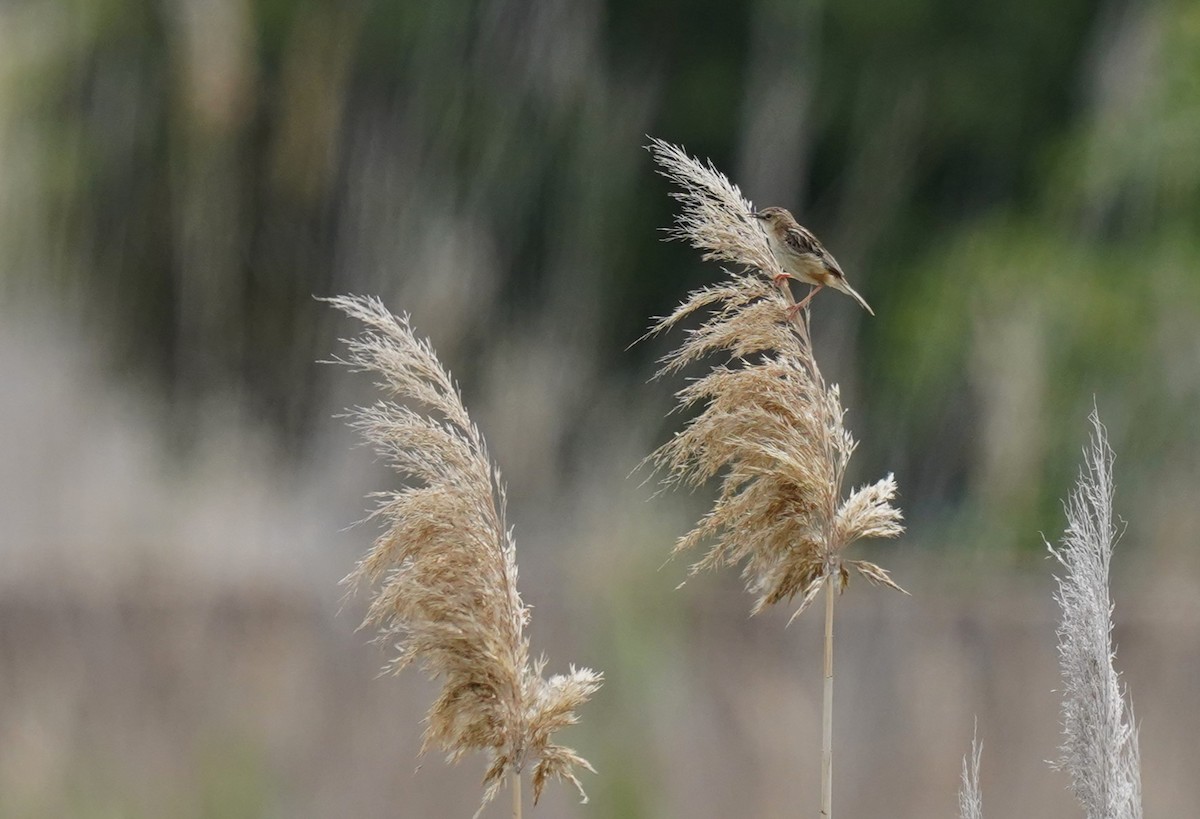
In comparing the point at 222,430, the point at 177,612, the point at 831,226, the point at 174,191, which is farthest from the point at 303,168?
the point at 177,612

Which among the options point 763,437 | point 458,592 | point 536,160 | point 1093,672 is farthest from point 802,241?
point 536,160

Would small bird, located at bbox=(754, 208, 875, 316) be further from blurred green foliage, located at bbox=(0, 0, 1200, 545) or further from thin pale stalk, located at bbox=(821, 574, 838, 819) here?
blurred green foliage, located at bbox=(0, 0, 1200, 545)

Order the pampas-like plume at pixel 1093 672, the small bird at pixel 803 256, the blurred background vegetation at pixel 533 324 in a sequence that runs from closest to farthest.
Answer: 1. the pampas-like plume at pixel 1093 672
2. the small bird at pixel 803 256
3. the blurred background vegetation at pixel 533 324

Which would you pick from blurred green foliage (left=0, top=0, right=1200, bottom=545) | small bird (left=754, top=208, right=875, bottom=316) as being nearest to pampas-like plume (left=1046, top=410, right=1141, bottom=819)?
small bird (left=754, top=208, right=875, bottom=316)

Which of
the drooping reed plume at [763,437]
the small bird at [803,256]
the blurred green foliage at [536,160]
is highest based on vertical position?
the blurred green foliage at [536,160]

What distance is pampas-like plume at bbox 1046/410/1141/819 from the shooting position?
224 cm

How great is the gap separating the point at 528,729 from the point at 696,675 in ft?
19.3

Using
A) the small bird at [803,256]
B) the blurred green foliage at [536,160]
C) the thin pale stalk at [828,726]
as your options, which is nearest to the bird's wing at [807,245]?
the small bird at [803,256]

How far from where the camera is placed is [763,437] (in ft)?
8.46

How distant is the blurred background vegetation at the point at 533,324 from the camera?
8117 mm

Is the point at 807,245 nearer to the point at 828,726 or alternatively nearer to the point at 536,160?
the point at 828,726

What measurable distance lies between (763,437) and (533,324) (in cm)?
1003

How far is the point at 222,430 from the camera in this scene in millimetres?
11531

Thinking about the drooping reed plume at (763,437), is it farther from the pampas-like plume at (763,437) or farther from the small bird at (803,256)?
the small bird at (803,256)
